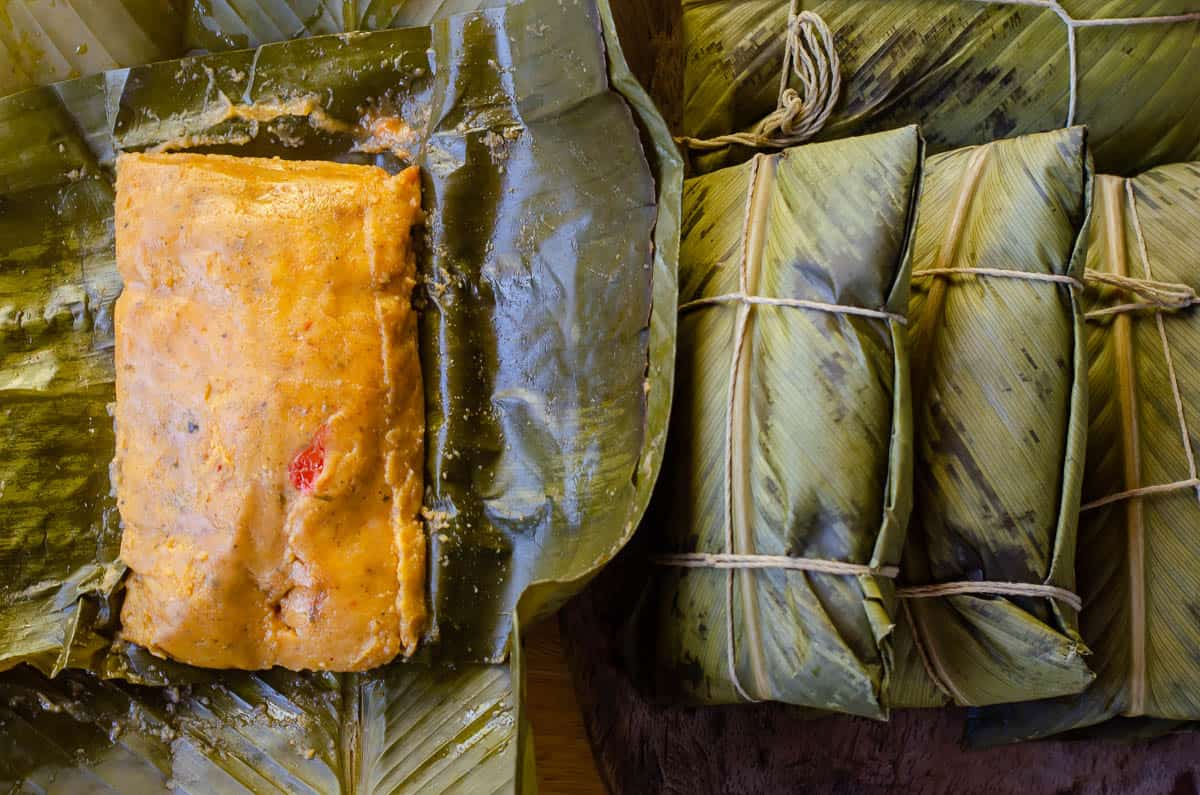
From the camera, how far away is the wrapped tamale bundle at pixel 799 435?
1354 millimetres

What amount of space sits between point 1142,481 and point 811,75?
959 millimetres

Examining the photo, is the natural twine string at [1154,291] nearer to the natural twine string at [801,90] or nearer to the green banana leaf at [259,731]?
the natural twine string at [801,90]

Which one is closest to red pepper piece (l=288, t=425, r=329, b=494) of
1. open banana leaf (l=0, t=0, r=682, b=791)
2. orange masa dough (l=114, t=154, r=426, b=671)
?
orange masa dough (l=114, t=154, r=426, b=671)

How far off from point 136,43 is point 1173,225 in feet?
6.62

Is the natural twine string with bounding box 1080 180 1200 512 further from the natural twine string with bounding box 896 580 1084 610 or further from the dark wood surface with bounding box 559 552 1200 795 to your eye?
the dark wood surface with bounding box 559 552 1200 795

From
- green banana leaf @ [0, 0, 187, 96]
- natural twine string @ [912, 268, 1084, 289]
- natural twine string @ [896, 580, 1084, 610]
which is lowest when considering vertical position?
natural twine string @ [896, 580, 1084, 610]

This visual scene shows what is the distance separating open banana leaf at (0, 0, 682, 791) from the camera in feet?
5.05

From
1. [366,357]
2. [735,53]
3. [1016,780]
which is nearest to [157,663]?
[366,357]

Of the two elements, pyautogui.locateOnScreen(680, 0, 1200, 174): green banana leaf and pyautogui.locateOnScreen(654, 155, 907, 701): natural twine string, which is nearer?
pyautogui.locateOnScreen(654, 155, 907, 701): natural twine string

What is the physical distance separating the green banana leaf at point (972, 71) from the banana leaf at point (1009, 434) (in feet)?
1.06

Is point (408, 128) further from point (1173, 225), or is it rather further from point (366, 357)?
point (1173, 225)

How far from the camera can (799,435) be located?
1.38 metres

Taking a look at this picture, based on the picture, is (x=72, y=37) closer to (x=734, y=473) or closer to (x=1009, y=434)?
(x=734, y=473)

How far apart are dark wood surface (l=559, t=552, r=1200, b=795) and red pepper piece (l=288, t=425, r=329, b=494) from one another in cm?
62
